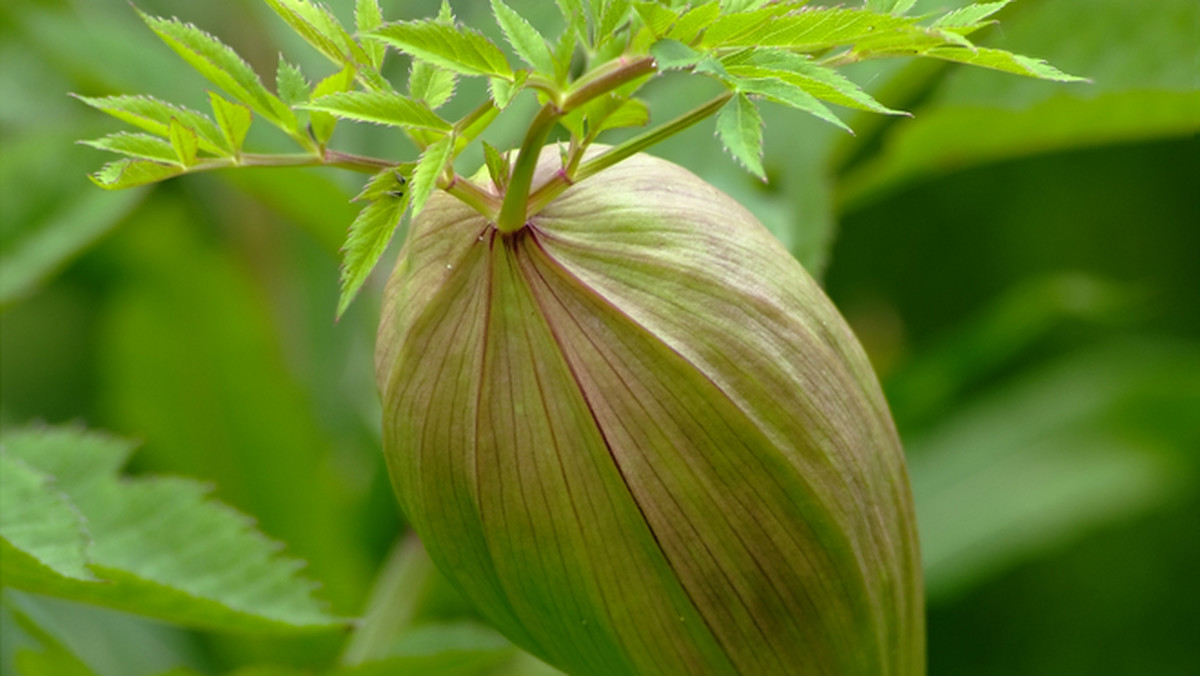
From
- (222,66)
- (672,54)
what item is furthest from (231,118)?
(672,54)

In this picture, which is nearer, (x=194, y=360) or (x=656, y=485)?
(x=656, y=485)

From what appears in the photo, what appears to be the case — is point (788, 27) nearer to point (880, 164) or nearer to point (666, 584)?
point (666, 584)

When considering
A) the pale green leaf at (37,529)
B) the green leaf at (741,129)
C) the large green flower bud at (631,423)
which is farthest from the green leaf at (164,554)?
the green leaf at (741,129)

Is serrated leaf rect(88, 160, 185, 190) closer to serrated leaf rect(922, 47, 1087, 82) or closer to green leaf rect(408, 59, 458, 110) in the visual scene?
green leaf rect(408, 59, 458, 110)

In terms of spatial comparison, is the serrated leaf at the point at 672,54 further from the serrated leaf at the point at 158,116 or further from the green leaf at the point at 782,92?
the serrated leaf at the point at 158,116

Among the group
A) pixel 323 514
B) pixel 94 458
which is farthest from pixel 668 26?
pixel 323 514

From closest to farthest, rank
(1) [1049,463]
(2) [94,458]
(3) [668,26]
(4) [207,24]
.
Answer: (3) [668,26]
(2) [94,458]
(1) [1049,463]
(4) [207,24]
